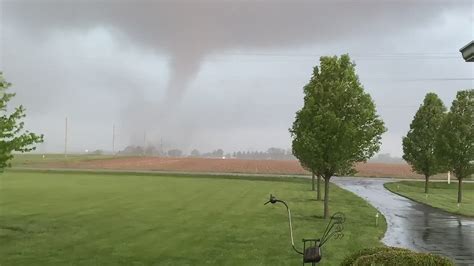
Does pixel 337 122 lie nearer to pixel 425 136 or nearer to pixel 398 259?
pixel 398 259

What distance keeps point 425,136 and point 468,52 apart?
4573cm

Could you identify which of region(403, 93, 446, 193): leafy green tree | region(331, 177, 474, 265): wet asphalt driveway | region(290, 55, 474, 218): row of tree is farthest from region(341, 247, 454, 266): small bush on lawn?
region(403, 93, 446, 193): leafy green tree

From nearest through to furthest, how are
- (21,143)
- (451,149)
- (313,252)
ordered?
(313,252) < (21,143) < (451,149)

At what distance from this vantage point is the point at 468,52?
9.77 meters

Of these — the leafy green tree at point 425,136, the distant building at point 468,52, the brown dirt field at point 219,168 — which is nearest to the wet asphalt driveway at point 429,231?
the distant building at point 468,52

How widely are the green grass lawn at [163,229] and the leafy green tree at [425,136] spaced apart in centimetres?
1747

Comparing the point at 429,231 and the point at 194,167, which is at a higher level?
the point at 429,231

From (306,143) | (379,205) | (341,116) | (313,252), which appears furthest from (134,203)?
(313,252)

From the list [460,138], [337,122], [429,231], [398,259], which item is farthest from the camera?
[460,138]

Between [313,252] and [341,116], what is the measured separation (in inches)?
749

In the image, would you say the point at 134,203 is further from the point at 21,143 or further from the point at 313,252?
the point at 313,252

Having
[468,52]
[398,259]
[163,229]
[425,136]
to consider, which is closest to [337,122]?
[163,229]

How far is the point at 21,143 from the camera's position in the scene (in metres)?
20.6

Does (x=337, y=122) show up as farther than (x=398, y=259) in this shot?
Yes
